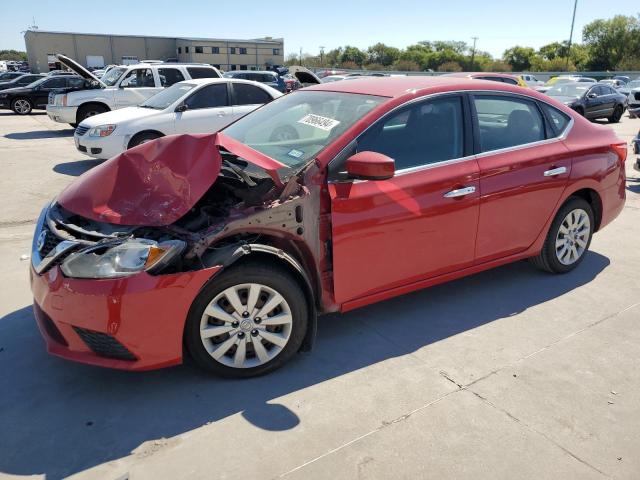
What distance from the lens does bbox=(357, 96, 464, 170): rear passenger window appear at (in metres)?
3.51

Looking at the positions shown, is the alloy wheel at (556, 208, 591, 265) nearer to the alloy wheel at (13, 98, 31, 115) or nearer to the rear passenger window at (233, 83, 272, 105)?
the rear passenger window at (233, 83, 272, 105)

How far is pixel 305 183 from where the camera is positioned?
3.20 meters

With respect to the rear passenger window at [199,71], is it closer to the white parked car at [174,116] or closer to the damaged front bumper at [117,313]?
the white parked car at [174,116]

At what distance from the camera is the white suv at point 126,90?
1329cm

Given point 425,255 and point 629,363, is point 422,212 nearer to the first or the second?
point 425,255

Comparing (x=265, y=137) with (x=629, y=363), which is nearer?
(x=629, y=363)

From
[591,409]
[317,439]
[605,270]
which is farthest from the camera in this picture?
[605,270]

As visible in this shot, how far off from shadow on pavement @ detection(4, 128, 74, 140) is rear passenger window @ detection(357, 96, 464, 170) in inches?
531

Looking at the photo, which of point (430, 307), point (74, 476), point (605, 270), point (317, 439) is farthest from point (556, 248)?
point (74, 476)

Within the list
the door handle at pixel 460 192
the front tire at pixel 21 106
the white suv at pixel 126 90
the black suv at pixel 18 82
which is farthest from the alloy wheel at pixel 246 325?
the black suv at pixel 18 82

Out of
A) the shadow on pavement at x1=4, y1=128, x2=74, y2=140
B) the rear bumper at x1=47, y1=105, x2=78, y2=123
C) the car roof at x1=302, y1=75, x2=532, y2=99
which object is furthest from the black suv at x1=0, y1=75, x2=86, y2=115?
the car roof at x1=302, y1=75, x2=532, y2=99

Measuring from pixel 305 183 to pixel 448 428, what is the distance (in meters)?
1.59

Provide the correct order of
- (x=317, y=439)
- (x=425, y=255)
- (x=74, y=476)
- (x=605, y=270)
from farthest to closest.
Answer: (x=605, y=270) → (x=425, y=255) → (x=317, y=439) → (x=74, y=476)

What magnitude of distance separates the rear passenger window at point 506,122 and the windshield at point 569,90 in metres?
15.5
